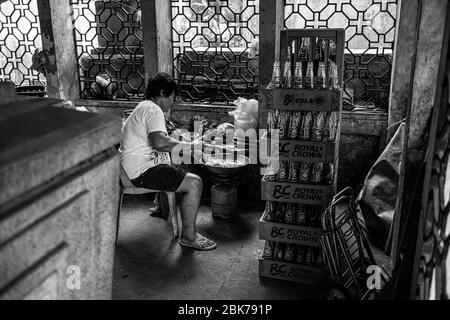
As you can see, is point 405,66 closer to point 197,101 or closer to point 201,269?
point 197,101

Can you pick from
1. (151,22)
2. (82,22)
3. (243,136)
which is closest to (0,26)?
(82,22)

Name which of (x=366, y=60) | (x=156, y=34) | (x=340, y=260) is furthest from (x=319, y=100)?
(x=156, y=34)

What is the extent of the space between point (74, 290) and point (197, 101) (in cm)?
509

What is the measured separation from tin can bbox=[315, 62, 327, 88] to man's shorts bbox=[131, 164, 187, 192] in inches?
68.3

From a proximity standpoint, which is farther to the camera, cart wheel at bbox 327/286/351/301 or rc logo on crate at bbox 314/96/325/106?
rc logo on crate at bbox 314/96/325/106

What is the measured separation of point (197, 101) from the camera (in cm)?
659

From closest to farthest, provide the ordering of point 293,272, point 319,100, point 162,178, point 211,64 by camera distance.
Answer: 1. point 319,100
2. point 293,272
3. point 162,178
4. point 211,64

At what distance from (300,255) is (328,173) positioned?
820 millimetres

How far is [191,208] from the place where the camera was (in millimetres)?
4770

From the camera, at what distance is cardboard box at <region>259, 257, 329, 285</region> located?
402 centimetres

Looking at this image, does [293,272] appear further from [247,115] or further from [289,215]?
[247,115]

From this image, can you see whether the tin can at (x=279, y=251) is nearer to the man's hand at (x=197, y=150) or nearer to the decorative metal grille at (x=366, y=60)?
the man's hand at (x=197, y=150)

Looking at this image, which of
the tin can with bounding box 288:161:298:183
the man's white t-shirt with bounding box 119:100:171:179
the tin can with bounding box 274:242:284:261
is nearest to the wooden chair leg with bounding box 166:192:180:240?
the man's white t-shirt with bounding box 119:100:171:179

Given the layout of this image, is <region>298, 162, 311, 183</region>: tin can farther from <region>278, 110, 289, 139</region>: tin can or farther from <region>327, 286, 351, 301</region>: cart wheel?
<region>327, 286, 351, 301</region>: cart wheel
